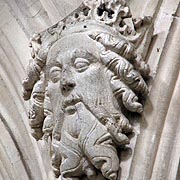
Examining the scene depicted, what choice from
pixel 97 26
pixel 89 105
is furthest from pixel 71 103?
pixel 97 26

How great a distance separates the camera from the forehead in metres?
1.32

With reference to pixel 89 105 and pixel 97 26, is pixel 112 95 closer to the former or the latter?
pixel 89 105

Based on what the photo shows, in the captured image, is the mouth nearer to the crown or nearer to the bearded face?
the bearded face

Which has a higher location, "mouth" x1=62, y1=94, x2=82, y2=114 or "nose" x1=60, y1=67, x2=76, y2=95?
"nose" x1=60, y1=67, x2=76, y2=95

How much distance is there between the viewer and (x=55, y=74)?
135 cm

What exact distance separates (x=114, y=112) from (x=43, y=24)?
0.47 meters

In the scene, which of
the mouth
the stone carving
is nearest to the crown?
the stone carving

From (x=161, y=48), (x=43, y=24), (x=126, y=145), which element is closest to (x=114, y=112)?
(x=126, y=145)

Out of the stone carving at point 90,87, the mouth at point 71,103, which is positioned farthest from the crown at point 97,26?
Result: the mouth at point 71,103

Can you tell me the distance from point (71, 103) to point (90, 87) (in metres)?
0.05

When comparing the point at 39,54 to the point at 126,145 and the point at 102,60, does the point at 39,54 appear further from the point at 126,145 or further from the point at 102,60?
the point at 126,145

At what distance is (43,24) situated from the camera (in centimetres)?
167

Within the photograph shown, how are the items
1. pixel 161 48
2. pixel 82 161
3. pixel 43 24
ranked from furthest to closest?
1. pixel 43 24
2. pixel 161 48
3. pixel 82 161

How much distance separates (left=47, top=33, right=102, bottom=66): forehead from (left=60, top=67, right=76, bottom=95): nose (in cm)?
3
